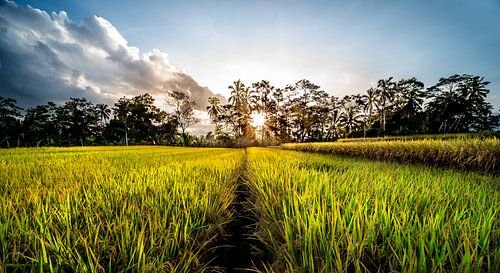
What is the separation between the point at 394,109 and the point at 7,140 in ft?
277

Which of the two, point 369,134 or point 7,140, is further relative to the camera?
point 369,134

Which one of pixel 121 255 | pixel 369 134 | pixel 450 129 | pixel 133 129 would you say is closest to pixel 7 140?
pixel 133 129

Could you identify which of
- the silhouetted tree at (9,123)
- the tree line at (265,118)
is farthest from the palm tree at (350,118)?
the silhouetted tree at (9,123)

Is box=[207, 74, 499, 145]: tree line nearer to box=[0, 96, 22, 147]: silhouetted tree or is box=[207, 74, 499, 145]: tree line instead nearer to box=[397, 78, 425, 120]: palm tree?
box=[397, 78, 425, 120]: palm tree

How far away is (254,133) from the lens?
46188mm

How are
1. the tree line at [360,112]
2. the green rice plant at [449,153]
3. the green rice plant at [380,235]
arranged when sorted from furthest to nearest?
the tree line at [360,112]
the green rice plant at [449,153]
the green rice plant at [380,235]

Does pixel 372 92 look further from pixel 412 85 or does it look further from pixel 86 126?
Answer: pixel 86 126

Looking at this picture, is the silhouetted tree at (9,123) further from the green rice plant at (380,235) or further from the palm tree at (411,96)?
the palm tree at (411,96)

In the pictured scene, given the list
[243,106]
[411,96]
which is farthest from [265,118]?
[411,96]

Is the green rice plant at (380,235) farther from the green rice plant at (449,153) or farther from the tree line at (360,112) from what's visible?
the tree line at (360,112)

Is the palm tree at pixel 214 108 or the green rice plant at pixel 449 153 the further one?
the palm tree at pixel 214 108

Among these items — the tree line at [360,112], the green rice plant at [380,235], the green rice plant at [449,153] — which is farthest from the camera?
the tree line at [360,112]

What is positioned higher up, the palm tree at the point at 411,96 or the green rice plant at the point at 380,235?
the palm tree at the point at 411,96

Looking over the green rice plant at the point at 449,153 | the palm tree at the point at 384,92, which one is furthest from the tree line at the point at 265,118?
the green rice plant at the point at 449,153
